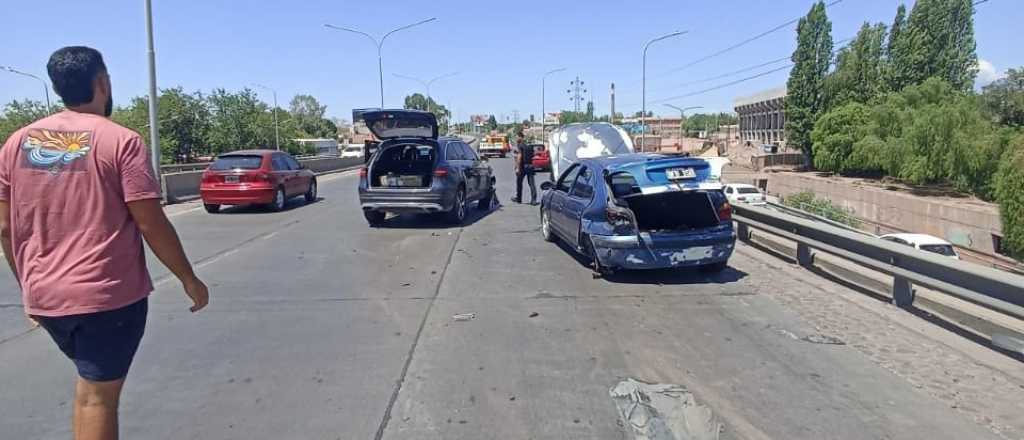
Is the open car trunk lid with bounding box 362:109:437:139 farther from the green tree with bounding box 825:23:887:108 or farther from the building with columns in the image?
the building with columns

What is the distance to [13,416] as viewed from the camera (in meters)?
4.19

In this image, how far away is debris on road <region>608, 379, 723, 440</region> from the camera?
13.0 ft

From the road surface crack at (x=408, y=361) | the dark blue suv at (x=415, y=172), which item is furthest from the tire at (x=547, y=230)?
the dark blue suv at (x=415, y=172)

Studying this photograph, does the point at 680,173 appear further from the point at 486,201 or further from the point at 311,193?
the point at 311,193

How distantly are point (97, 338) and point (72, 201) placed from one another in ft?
1.84

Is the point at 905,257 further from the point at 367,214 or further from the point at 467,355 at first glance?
the point at 367,214

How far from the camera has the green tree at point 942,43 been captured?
4988 centimetres

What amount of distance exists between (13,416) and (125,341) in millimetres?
2054

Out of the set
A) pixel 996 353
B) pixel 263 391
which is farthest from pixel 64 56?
pixel 996 353

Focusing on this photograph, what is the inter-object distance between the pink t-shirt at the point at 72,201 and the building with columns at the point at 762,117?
87.3m

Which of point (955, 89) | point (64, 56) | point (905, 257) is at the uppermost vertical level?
point (955, 89)

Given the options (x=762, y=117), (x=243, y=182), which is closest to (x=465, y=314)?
(x=243, y=182)

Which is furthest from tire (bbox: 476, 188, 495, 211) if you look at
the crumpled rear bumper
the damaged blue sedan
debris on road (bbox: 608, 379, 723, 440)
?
debris on road (bbox: 608, 379, 723, 440)

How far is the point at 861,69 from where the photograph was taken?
57250mm
